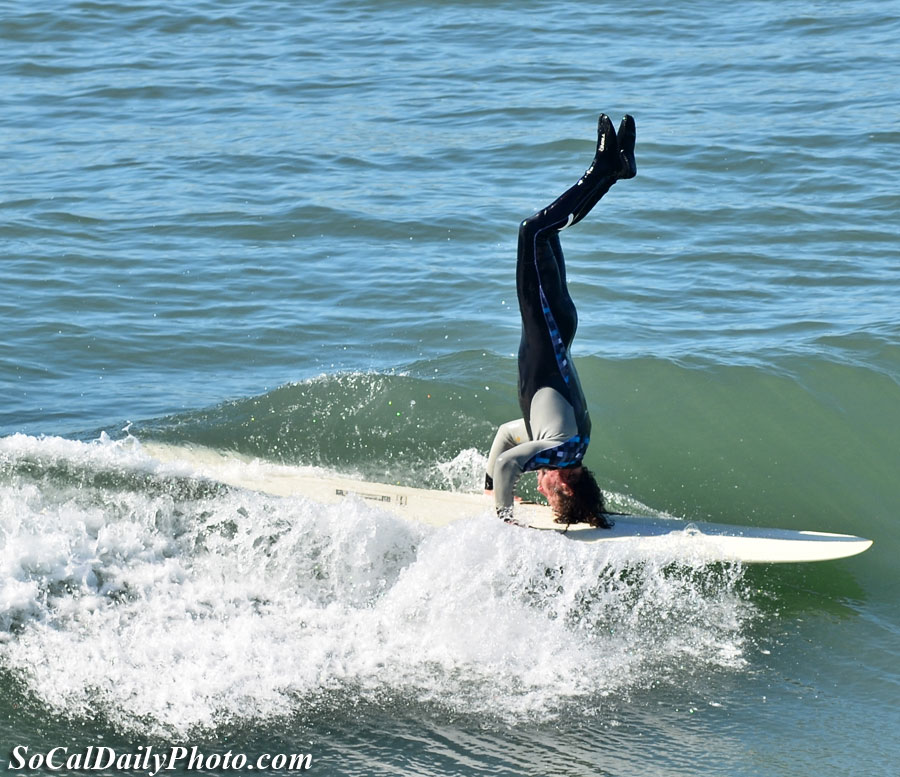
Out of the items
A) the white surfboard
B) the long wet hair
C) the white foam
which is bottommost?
the white foam

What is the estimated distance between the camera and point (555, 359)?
313 inches

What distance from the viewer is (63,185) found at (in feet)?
54.5

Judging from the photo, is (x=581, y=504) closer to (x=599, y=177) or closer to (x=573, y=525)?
(x=573, y=525)

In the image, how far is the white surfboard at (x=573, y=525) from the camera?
796 cm

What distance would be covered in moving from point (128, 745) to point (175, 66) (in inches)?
678

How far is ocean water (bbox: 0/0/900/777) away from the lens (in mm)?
6766

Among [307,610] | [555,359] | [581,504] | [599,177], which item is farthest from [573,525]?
[599,177]

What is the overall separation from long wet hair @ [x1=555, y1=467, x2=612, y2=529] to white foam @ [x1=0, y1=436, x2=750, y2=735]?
392 mm

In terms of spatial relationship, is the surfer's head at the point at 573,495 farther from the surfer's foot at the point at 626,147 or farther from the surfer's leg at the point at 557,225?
the surfer's foot at the point at 626,147

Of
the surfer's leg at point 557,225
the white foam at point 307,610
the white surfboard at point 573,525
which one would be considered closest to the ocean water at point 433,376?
the white foam at point 307,610

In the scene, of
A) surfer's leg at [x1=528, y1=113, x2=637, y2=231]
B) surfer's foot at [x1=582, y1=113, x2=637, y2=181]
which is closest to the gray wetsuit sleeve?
surfer's leg at [x1=528, y1=113, x2=637, y2=231]

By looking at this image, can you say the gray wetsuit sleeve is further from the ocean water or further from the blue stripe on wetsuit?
the ocean water

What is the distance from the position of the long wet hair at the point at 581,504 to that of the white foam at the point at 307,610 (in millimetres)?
392

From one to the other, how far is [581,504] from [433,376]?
3559 millimetres
